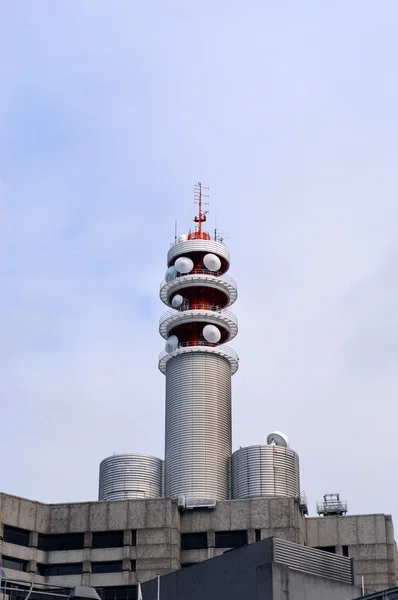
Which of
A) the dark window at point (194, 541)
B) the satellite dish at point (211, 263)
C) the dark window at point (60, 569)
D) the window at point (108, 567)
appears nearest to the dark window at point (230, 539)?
the dark window at point (194, 541)

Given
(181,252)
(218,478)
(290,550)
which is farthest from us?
(181,252)

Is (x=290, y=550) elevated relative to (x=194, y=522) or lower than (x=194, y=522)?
lower

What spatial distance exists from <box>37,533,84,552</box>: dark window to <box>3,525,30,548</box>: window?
1622mm

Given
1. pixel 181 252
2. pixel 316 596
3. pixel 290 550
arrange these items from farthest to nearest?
pixel 181 252 < pixel 290 550 < pixel 316 596

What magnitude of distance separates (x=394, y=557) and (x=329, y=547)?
6.75m

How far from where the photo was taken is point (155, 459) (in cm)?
12606

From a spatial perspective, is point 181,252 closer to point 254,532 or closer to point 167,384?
point 167,384

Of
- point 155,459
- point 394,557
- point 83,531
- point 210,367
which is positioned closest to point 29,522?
point 83,531

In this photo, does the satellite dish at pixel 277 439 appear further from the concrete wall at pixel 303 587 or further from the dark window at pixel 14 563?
the concrete wall at pixel 303 587

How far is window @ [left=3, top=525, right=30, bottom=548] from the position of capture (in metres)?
114

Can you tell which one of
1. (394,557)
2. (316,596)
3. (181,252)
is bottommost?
(316,596)

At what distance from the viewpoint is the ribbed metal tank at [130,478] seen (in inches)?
4840

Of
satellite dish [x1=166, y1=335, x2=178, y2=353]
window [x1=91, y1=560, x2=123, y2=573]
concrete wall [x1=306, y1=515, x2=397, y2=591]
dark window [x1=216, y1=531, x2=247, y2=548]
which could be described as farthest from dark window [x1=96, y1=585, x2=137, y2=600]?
satellite dish [x1=166, y1=335, x2=178, y2=353]

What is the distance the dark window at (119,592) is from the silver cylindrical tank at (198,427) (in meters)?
13.9
